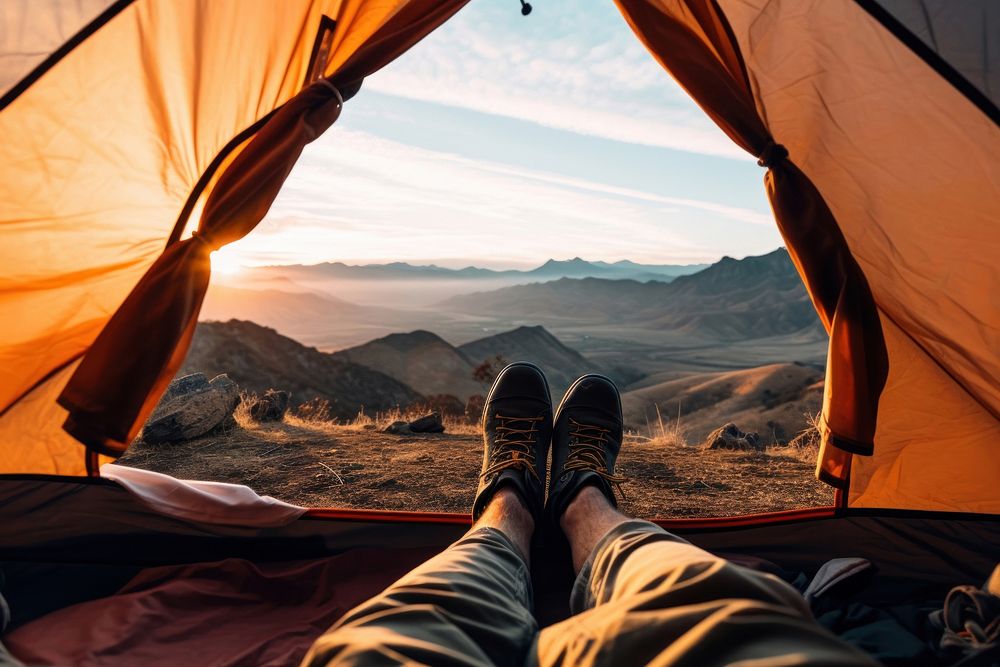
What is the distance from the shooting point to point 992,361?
5.66 ft

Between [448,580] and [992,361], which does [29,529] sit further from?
[992,361]

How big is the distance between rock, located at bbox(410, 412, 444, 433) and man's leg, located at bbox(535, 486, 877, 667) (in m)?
3.41

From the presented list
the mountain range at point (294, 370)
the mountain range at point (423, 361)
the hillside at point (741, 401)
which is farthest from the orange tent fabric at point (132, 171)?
the mountain range at point (423, 361)

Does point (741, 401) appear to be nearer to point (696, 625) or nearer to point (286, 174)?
point (286, 174)

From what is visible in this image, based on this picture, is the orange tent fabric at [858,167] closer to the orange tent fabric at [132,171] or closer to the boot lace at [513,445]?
the orange tent fabric at [132,171]

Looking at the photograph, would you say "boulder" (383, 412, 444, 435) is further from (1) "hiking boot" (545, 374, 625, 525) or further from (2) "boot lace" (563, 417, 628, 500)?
(2) "boot lace" (563, 417, 628, 500)

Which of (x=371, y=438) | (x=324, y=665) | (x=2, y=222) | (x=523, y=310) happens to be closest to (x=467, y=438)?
(x=371, y=438)

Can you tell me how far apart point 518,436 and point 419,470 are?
2.95 ft

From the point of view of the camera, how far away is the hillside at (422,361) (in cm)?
2355

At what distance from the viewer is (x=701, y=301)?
7588 cm

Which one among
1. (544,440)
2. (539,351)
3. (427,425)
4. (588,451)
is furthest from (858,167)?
(539,351)

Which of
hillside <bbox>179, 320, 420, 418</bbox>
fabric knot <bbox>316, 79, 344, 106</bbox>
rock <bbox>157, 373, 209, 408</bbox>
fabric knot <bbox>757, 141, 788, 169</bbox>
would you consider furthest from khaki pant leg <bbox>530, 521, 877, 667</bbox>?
hillside <bbox>179, 320, 420, 418</bbox>

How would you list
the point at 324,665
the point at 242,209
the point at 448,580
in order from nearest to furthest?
the point at 324,665 < the point at 448,580 < the point at 242,209

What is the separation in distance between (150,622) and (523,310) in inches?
2929
